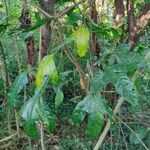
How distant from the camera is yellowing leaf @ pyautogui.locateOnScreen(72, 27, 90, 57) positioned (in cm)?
85

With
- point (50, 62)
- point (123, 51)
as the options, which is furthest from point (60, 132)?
point (50, 62)

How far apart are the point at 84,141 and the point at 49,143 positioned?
0.19 m

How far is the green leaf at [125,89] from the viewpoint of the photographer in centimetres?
91

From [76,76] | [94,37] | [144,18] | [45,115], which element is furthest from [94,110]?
[76,76]

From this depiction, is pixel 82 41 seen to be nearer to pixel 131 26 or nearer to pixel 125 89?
pixel 125 89

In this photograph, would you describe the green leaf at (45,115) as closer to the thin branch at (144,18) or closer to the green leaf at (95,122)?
the green leaf at (95,122)

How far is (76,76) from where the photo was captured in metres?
2.53

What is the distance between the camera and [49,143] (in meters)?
2.16

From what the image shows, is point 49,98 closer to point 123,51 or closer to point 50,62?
point 123,51

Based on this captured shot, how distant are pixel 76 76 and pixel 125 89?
1.61 metres

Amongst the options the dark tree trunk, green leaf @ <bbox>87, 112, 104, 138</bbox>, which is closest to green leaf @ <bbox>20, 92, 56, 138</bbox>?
green leaf @ <bbox>87, 112, 104, 138</bbox>

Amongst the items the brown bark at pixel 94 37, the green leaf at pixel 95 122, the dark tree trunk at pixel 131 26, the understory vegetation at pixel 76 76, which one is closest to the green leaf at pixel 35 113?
the understory vegetation at pixel 76 76

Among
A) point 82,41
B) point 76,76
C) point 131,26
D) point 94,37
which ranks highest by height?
point 82,41

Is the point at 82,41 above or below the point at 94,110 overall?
above
